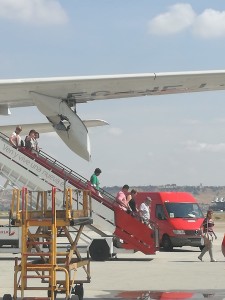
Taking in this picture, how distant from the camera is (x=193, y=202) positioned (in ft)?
83.7

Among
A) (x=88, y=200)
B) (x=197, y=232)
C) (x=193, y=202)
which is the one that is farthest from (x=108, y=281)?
(x=193, y=202)

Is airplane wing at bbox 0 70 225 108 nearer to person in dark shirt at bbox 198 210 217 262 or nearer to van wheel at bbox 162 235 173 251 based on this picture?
person in dark shirt at bbox 198 210 217 262

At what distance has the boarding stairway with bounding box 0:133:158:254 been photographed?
18500mm

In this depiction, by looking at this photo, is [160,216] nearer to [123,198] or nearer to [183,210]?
[183,210]

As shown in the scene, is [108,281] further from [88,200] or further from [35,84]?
[35,84]

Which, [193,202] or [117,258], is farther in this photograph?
[193,202]

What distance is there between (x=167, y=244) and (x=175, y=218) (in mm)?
939

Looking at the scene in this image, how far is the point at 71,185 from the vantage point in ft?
61.5

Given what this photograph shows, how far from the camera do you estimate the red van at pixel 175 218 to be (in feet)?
77.6

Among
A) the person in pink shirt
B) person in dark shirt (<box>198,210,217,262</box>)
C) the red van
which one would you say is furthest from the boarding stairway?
the red van

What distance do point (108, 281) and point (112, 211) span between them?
467 cm

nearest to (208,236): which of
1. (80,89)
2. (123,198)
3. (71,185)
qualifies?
(123,198)

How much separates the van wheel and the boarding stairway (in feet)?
17.4

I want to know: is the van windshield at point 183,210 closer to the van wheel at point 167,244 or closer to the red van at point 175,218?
the red van at point 175,218
